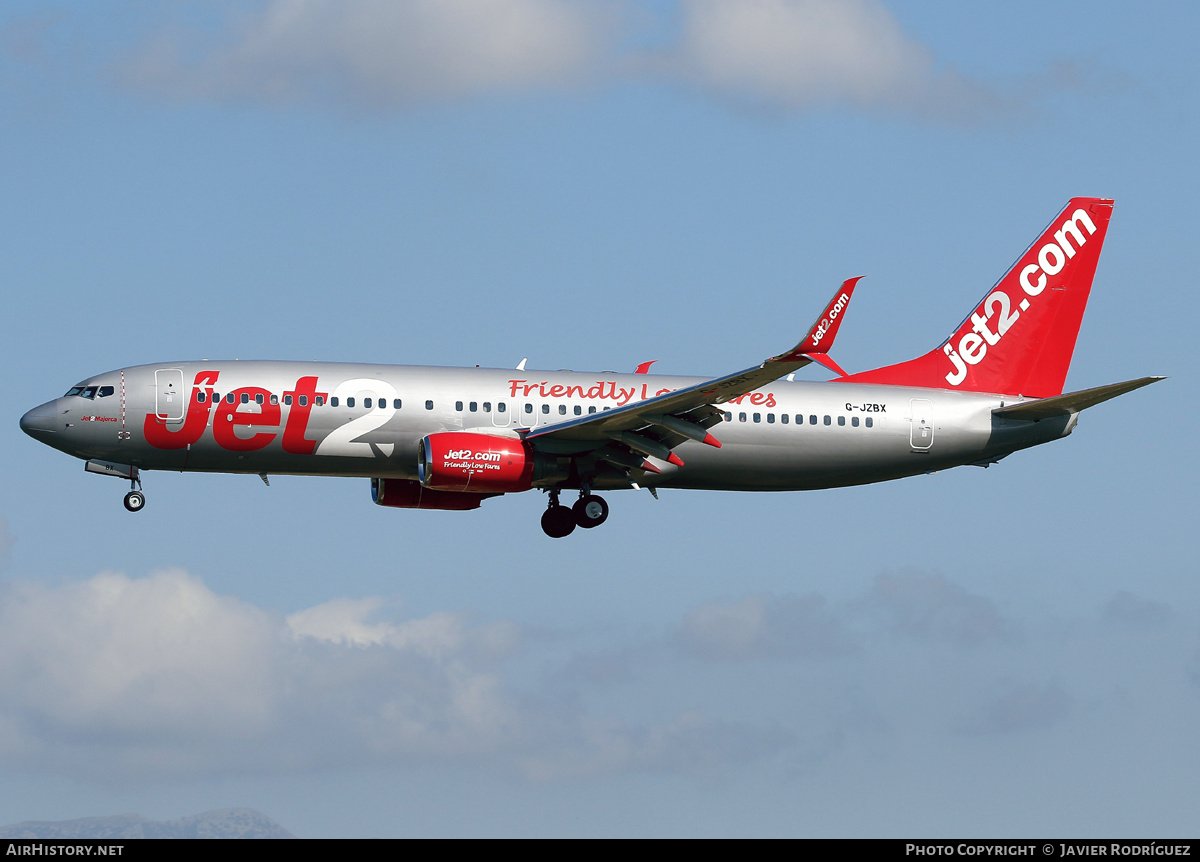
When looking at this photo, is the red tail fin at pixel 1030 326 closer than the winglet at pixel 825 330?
No

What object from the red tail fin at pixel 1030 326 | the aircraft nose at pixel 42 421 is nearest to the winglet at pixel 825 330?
the red tail fin at pixel 1030 326

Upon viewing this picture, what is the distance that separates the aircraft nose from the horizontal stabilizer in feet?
90.0

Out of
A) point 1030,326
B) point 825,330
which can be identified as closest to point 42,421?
point 825,330

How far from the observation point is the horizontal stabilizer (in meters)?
43.0

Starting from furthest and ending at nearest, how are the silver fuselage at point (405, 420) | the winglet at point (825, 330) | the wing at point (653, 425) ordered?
the silver fuselage at point (405, 420) < the wing at point (653, 425) < the winglet at point (825, 330)

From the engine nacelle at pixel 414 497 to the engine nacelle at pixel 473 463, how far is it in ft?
13.9

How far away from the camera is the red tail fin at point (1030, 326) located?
161 ft

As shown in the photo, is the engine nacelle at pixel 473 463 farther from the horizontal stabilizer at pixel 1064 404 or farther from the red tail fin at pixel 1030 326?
the horizontal stabilizer at pixel 1064 404

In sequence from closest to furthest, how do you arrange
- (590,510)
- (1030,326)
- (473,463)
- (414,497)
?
1. (473,463)
2. (590,510)
3. (414,497)
4. (1030,326)

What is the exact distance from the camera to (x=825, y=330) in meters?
37.2

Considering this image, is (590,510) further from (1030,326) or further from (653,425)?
(1030,326)

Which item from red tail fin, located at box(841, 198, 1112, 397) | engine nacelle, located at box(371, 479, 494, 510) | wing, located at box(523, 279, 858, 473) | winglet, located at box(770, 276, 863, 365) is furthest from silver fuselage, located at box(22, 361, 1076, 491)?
winglet, located at box(770, 276, 863, 365)

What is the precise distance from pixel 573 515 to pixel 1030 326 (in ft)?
54.4
